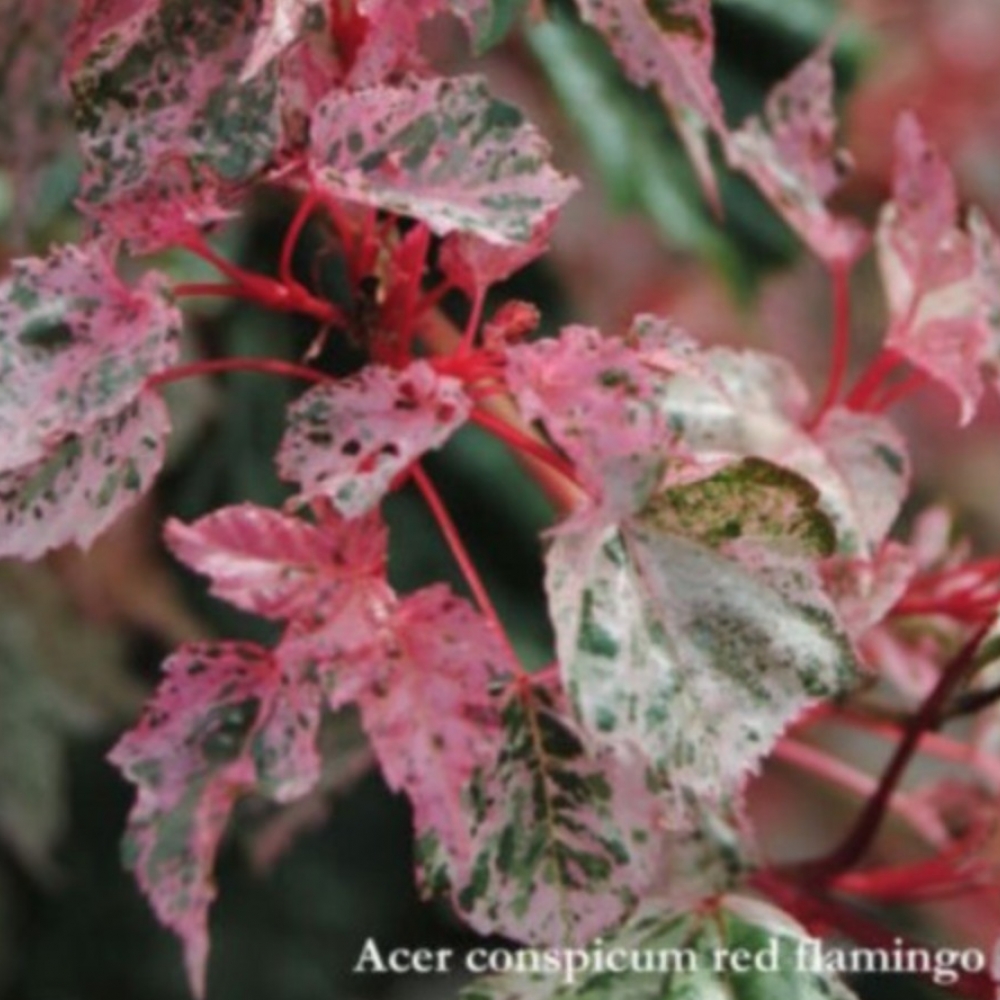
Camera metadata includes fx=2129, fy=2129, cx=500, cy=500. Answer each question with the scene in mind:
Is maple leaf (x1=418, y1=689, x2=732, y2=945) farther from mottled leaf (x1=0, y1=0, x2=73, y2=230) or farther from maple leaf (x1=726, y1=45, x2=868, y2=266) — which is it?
mottled leaf (x1=0, y1=0, x2=73, y2=230)

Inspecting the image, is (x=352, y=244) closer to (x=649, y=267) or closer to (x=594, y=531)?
(x=594, y=531)

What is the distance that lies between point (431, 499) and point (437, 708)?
2.6 inches

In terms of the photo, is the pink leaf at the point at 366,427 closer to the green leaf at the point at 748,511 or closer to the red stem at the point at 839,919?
the green leaf at the point at 748,511

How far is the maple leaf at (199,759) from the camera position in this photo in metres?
0.57

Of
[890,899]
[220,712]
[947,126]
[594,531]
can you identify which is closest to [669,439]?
[594,531]

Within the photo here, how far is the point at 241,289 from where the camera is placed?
0.56 m

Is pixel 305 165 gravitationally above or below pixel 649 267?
above

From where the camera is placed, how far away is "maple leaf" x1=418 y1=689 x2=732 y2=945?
1.76ft

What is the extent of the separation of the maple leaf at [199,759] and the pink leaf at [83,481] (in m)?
0.06

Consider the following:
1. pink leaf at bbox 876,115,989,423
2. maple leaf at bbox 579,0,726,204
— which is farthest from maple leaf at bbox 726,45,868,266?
maple leaf at bbox 579,0,726,204

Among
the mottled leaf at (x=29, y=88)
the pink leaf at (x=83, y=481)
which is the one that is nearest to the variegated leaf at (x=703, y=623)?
the pink leaf at (x=83, y=481)

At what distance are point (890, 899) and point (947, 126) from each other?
116 cm

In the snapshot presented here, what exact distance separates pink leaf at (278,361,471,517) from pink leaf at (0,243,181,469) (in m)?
0.04

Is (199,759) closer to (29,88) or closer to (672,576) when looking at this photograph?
(672,576)
